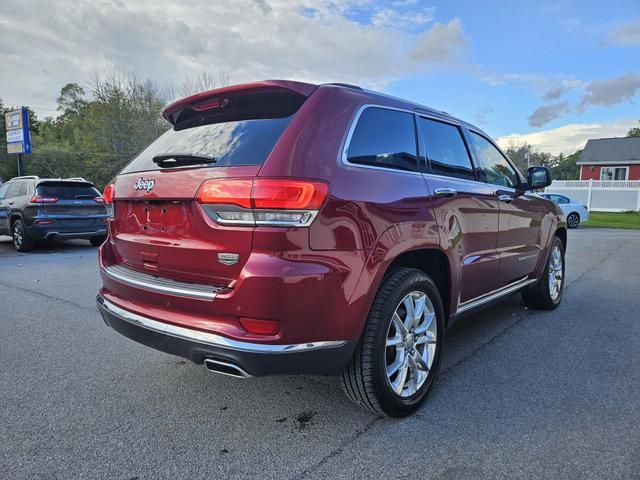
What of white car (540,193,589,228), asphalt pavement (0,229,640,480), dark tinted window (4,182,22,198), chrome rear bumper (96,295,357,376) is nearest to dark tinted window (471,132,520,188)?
asphalt pavement (0,229,640,480)

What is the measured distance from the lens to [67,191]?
31.8 ft

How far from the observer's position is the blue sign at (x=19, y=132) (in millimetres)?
18672

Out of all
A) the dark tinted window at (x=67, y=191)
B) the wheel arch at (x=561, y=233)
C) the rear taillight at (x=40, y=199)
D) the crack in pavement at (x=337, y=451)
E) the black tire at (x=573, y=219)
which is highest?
the dark tinted window at (x=67, y=191)

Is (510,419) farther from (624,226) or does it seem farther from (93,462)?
(624,226)

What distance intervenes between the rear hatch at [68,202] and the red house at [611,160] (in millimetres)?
39321

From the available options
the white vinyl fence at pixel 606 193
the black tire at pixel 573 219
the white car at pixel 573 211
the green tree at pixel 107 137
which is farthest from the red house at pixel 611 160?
the green tree at pixel 107 137

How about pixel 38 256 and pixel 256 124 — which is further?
pixel 38 256

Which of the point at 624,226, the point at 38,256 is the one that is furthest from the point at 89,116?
the point at 624,226

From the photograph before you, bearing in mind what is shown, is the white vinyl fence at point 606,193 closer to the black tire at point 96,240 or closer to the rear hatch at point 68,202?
the black tire at point 96,240

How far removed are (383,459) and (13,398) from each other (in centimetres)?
232

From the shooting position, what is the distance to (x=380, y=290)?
8.19 feet

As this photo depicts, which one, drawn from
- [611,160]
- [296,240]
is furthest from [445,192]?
[611,160]

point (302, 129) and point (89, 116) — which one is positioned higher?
point (89, 116)

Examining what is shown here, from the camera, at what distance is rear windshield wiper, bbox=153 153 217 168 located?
2406mm
